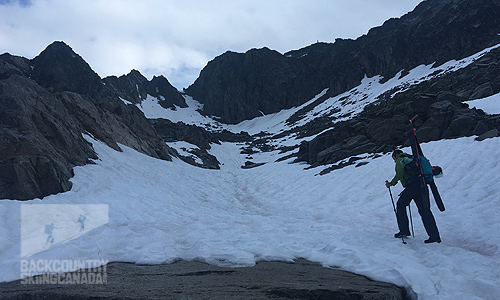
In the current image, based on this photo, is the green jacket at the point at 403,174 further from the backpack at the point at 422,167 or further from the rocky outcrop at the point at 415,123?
the rocky outcrop at the point at 415,123

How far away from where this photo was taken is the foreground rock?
409cm

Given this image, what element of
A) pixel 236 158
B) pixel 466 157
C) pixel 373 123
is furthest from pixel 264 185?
pixel 236 158

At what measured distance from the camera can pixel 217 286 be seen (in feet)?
15.3

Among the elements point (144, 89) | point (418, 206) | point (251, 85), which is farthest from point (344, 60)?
point (418, 206)

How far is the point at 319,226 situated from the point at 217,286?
19.9 ft

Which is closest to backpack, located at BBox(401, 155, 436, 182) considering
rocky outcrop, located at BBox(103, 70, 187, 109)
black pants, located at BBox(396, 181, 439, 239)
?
black pants, located at BBox(396, 181, 439, 239)

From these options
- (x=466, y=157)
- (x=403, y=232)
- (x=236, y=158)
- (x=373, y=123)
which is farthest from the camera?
(x=236, y=158)

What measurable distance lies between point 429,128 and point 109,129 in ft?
78.2

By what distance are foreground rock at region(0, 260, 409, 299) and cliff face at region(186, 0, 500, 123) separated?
8245 centimetres

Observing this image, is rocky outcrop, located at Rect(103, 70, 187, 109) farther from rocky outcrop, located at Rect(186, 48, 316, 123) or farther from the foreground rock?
the foreground rock

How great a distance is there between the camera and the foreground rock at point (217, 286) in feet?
13.4

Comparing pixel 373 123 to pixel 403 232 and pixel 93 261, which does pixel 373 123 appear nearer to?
pixel 403 232

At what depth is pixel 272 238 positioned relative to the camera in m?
8.64

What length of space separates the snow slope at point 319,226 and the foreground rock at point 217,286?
60 cm
